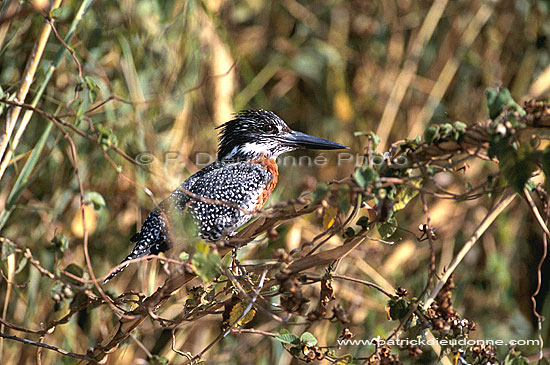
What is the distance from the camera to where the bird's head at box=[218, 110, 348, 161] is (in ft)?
11.7

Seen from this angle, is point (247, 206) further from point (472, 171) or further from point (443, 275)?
point (472, 171)

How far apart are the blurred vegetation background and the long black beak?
14.5 inches

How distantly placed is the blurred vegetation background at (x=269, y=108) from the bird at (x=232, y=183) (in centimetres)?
25

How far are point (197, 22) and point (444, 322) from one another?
270 cm

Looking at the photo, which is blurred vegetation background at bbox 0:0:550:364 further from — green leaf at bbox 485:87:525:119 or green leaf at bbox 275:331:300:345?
green leaf at bbox 485:87:525:119

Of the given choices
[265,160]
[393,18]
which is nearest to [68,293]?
[265,160]

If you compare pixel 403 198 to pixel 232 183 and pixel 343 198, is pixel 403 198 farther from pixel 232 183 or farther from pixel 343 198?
pixel 232 183

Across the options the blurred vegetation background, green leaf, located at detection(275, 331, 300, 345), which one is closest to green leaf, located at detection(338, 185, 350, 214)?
green leaf, located at detection(275, 331, 300, 345)

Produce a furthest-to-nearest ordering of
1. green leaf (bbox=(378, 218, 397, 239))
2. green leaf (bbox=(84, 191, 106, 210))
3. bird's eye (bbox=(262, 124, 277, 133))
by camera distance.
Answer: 1. bird's eye (bbox=(262, 124, 277, 133))
2. green leaf (bbox=(378, 218, 397, 239))
3. green leaf (bbox=(84, 191, 106, 210))

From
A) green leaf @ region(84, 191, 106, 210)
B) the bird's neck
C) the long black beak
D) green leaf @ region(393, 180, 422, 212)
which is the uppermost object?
green leaf @ region(84, 191, 106, 210)

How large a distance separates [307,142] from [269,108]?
52.6 inches

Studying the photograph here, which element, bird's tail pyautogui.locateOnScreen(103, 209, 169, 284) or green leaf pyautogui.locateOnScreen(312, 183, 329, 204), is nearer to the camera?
green leaf pyautogui.locateOnScreen(312, 183, 329, 204)

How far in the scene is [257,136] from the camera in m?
3.59

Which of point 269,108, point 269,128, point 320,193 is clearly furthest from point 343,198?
point 269,108
